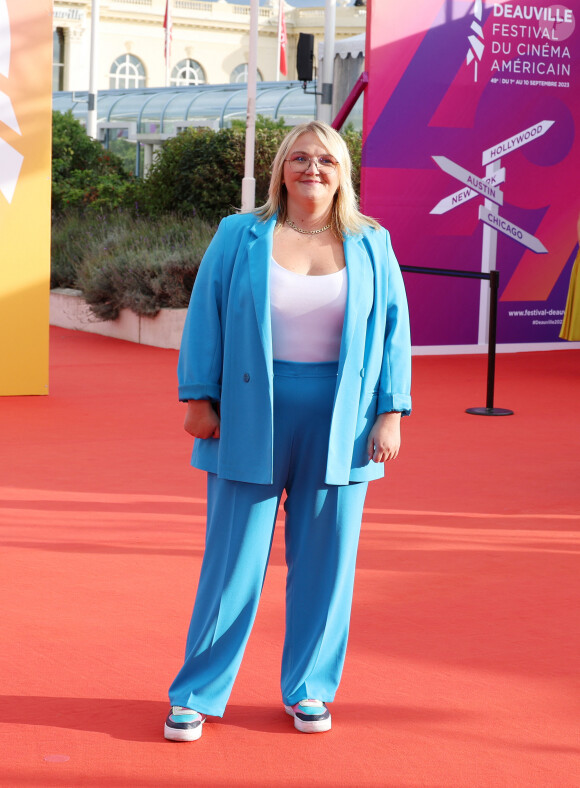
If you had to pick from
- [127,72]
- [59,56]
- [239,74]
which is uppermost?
[239,74]

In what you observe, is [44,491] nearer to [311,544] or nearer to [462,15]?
[311,544]

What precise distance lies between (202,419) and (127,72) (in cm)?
8232

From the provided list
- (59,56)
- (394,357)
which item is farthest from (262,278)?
(59,56)

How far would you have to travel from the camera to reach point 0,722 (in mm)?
3756

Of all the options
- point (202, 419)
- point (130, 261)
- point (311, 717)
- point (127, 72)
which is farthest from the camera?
point (127, 72)

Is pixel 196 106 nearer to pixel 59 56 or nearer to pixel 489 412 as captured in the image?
pixel 489 412

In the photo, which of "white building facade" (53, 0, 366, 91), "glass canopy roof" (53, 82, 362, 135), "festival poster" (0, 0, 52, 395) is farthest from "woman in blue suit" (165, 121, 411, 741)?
"white building facade" (53, 0, 366, 91)

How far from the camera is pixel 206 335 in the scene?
3.57m

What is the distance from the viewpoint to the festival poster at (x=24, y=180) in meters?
9.71

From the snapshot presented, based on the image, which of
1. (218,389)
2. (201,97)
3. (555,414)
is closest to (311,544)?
(218,389)

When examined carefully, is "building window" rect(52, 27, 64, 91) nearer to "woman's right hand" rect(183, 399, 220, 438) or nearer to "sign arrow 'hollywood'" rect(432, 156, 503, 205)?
"sign arrow 'hollywood'" rect(432, 156, 503, 205)

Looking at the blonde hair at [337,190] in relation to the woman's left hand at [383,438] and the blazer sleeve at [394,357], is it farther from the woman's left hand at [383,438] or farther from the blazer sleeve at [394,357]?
the woman's left hand at [383,438]

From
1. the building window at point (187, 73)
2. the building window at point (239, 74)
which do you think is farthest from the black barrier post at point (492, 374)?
the building window at point (239, 74)

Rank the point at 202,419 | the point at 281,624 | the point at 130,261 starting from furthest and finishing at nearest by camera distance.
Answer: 1. the point at 130,261
2. the point at 281,624
3. the point at 202,419
